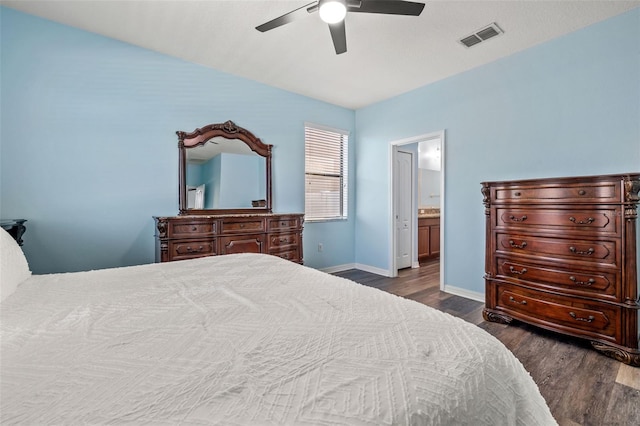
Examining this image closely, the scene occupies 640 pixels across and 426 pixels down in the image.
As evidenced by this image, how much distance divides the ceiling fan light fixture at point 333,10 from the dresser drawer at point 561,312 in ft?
8.83

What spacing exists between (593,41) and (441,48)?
1277mm

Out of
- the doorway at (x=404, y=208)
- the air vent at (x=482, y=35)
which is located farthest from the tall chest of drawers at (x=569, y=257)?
the doorway at (x=404, y=208)

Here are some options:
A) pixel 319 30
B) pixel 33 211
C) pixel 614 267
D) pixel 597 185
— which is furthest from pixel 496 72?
pixel 33 211

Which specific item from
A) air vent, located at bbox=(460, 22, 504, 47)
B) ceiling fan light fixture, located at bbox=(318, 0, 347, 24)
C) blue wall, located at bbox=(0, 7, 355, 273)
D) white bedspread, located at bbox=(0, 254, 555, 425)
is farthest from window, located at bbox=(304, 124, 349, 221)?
white bedspread, located at bbox=(0, 254, 555, 425)

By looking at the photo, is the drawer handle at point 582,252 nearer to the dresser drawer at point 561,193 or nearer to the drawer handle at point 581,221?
the drawer handle at point 581,221

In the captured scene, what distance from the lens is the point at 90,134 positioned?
2.78 metres

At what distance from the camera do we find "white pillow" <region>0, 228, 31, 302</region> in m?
1.18

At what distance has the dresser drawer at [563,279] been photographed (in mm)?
2141

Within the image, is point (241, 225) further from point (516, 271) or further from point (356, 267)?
point (516, 271)

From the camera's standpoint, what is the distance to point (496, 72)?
3.21 meters

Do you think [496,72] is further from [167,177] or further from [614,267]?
[167,177]

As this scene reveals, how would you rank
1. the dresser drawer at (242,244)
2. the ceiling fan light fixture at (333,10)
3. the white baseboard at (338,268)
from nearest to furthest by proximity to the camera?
the ceiling fan light fixture at (333,10) < the dresser drawer at (242,244) < the white baseboard at (338,268)

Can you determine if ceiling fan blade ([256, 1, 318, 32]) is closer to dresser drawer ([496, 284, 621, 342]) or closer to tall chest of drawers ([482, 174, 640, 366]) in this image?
tall chest of drawers ([482, 174, 640, 366])

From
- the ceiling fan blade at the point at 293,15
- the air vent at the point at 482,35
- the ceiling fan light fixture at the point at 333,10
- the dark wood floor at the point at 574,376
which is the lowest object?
the dark wood floor at the point at 574,376
